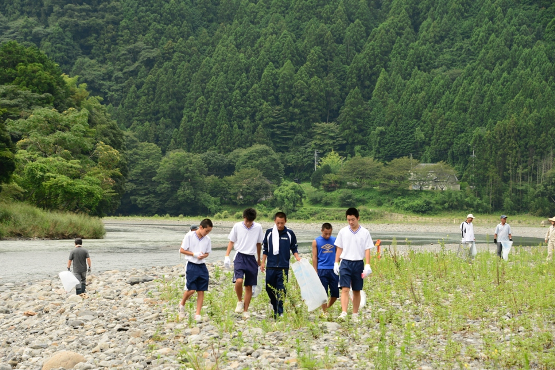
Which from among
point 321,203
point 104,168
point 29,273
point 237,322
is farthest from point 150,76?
point 237,322

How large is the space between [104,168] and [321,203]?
48604 millimetres

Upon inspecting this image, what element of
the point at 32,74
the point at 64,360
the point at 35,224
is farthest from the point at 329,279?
the point at 32,74

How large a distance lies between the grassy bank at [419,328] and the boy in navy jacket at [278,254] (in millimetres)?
339

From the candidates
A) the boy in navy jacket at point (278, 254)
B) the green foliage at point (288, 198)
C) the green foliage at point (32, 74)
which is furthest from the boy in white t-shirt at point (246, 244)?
the green foliage at point (288, 198)

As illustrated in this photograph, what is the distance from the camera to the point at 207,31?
7160 inches

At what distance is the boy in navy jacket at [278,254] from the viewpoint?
10.5 metres

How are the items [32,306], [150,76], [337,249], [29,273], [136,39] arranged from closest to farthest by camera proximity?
[337,249] → [32,306] → [29,273] → [150,76] → [136,39]

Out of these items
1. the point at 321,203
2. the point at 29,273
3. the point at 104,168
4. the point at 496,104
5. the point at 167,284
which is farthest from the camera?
the point at 496,104

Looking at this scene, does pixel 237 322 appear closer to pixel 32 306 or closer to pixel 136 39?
pixel 32 306

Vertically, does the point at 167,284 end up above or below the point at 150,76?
below

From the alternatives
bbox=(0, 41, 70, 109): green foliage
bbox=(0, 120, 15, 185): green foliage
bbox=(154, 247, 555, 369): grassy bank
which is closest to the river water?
bbox=(0, 120, 15, 185): green foliage

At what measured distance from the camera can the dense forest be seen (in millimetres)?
100062

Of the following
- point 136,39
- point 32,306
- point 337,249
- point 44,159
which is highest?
point 136,39

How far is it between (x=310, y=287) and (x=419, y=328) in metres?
1.83
